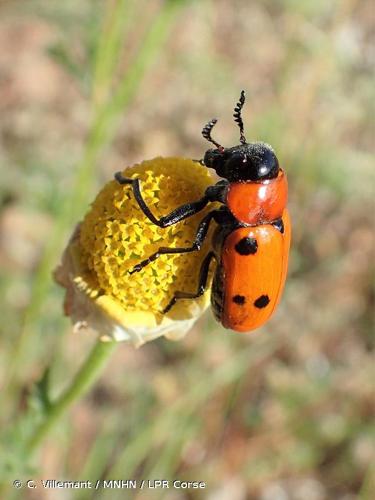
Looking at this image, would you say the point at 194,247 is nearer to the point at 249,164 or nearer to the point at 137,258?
the point at 137,258

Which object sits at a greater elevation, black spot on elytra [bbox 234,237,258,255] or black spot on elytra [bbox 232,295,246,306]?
black spot on elytra [bbox 234,237,258,255]

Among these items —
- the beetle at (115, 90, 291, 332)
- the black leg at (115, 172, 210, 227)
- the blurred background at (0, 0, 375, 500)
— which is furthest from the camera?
the blurred background at (0, 0, 375, 500)

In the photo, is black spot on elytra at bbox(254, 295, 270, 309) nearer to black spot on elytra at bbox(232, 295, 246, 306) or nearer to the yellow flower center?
black spot on elytra at bbox(232, 295, 246, 306)

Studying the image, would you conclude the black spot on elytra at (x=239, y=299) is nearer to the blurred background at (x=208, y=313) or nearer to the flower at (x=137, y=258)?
the flower at (x=137, y=258)

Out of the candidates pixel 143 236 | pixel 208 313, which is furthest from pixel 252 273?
pixel 208 313

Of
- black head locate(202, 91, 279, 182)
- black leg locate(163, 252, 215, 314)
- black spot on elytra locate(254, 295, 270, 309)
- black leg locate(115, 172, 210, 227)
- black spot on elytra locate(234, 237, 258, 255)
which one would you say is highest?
black head locate(202, 91, 279, 182)

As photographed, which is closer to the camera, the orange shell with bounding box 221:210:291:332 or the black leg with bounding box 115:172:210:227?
the black leg with bounding box 115:172:210:227

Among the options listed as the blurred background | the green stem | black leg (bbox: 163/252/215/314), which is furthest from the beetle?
the blurred background

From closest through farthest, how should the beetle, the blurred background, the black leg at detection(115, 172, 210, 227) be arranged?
the black leg at detection(115, 172, 210, 227) → the beetle → the blurred background
